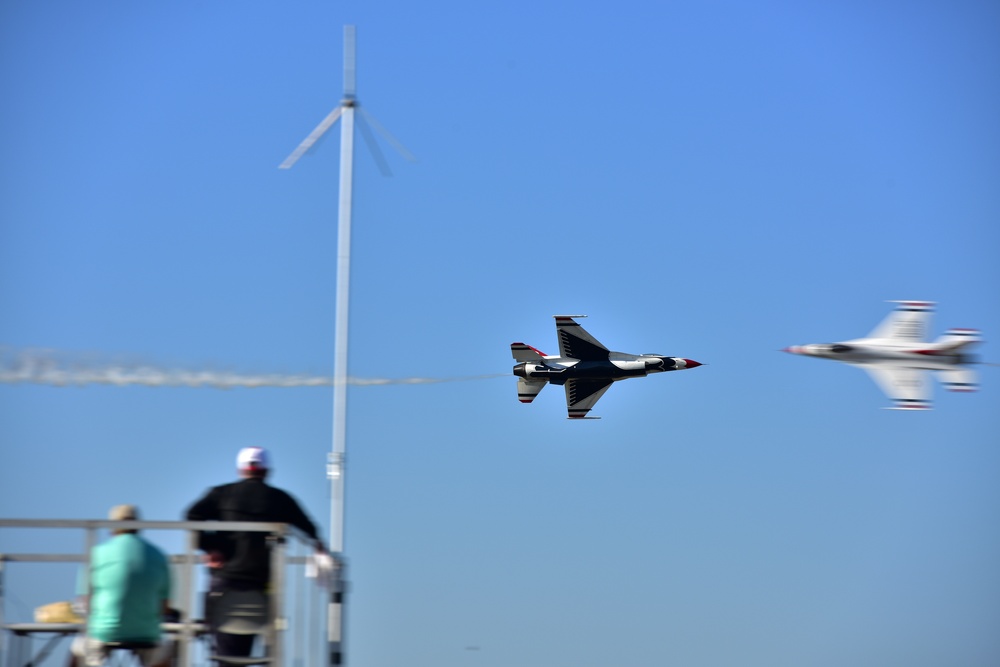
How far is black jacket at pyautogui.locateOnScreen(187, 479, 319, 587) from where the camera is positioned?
15531 mm

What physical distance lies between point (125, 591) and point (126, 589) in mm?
23

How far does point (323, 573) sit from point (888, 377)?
44.1 m

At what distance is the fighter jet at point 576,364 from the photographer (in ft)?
176

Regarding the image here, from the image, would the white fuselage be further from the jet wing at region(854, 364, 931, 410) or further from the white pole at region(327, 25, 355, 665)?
the white pole at region(327, 25, 355, 665)

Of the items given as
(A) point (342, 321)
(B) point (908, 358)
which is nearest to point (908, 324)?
(B) point (908, 358)

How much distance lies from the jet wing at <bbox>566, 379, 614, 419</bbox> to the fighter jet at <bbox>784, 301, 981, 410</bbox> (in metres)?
7.88

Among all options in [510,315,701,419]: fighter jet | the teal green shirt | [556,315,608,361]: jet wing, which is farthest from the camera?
[556,315,608,361]: jet wing

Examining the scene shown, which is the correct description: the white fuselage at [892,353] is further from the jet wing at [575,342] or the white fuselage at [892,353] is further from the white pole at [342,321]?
the white pole at [342,321]

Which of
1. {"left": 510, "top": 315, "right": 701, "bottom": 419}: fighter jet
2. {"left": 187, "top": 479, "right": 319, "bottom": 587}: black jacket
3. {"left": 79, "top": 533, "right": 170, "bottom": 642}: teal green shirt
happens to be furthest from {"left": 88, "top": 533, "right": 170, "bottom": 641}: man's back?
{"left": 510, "top": 315, "right": 701, "bottom": 419}: fighter jet

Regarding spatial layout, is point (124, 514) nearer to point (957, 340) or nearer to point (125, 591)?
point (125, 591)

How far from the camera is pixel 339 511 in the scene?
78.4 ft

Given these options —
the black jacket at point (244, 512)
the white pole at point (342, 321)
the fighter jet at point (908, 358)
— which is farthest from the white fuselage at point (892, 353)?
the black jacket at point (244, 512)

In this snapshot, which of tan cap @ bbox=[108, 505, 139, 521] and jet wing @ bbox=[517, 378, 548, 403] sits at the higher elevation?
jet wing @ bbox=[517, 378, 548, 403]

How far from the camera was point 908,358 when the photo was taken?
56750 mm
